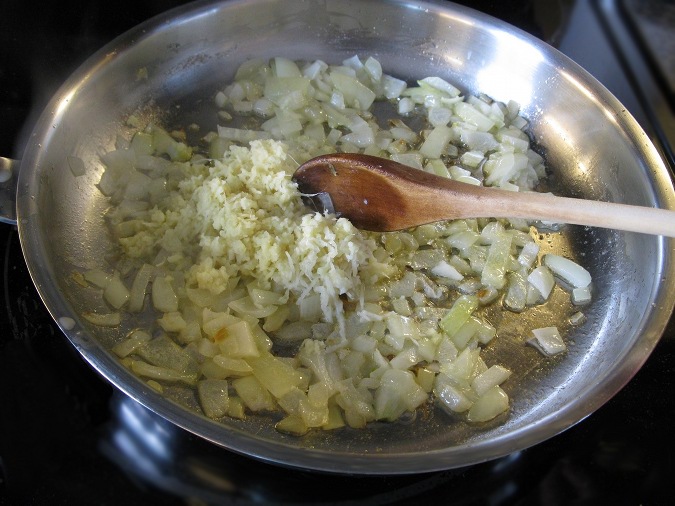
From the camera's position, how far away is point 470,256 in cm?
177

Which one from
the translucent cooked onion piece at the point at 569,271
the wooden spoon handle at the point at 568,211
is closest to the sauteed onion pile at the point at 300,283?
the translucent cooked onion piece at the point at 569,271

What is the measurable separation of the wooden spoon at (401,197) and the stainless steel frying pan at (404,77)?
33 cm

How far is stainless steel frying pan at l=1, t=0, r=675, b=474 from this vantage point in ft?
4.30

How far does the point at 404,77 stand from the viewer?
2.24 metres

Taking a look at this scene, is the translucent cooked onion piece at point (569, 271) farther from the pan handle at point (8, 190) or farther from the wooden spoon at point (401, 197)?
the pan handle at point (8, 190)

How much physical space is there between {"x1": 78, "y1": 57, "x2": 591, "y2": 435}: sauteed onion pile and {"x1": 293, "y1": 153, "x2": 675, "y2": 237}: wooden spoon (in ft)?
0.22

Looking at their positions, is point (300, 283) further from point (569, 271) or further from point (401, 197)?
point (569, 271)

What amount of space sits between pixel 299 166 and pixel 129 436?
2.72ft

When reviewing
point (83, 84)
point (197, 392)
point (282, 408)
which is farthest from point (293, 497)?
point (83, 84)

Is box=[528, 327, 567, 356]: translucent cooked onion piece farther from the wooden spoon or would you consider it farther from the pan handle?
the pan handle

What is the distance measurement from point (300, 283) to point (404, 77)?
3.37 ft

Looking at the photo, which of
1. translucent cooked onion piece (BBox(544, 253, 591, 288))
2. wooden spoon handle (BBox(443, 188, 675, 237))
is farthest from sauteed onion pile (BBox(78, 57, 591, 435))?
wooden spoon handle (BBox(443, 188, 675, 237))

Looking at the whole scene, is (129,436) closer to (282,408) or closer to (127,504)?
(127,504)

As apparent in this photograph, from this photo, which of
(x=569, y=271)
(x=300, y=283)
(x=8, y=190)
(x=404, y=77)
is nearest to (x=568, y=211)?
(x=569, y=271)
